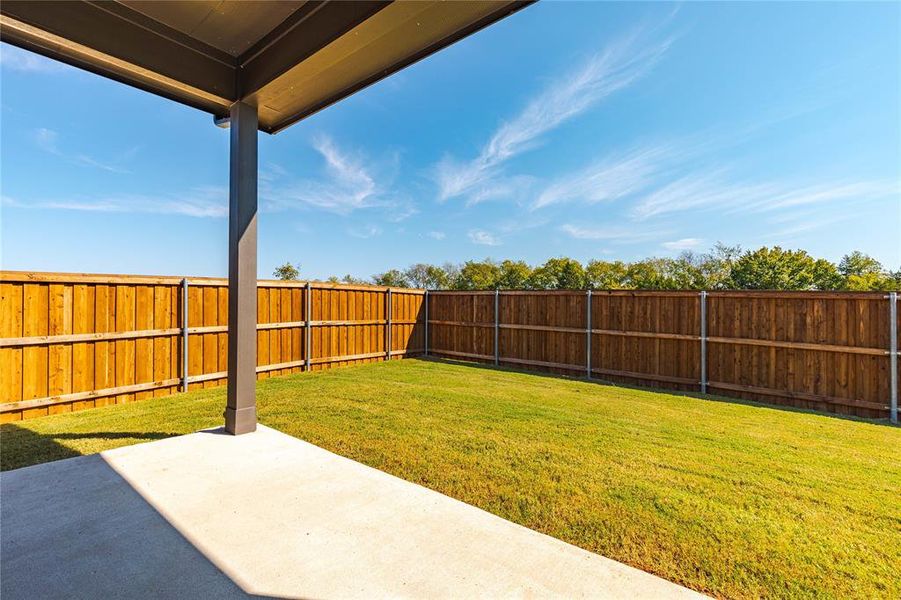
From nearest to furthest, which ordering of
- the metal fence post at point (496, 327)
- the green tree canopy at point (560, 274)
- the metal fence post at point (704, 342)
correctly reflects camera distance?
the metal fence post at point (704, 342)
the metal fence post at point (496, 327)
the green tree canopy at point (560, 274)

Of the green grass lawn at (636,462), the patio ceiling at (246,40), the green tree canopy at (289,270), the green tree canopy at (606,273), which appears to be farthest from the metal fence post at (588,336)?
the green tree canopy at (289,270)

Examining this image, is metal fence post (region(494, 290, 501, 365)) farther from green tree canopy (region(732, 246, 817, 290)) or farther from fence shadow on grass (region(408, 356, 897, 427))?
green tree canopy (region(732, 246, 817, 290))

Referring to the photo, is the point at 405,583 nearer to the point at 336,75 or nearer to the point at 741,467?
the point at 741,467

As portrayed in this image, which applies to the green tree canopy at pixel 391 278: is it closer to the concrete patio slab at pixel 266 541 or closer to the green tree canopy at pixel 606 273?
the green tree canopy at pixel 606 273

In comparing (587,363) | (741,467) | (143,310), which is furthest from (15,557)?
(587,363)

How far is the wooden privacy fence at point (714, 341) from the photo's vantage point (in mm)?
5375

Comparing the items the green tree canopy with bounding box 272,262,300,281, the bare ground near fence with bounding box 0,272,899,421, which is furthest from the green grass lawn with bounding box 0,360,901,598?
the green tree canopy with bounding box 272,262,300,281

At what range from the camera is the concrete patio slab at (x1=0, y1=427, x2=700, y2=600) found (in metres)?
1.66

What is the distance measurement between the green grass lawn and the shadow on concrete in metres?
1.10

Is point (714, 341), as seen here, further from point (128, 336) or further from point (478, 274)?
point (478, 274)

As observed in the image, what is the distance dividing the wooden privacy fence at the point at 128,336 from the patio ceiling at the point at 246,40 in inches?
125

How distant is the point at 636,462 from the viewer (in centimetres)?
322

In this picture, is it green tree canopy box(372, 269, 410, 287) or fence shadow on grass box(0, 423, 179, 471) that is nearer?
fence shadow on grass box(0, 423, 179, 471)

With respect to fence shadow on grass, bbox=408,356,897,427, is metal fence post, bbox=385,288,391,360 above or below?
above
